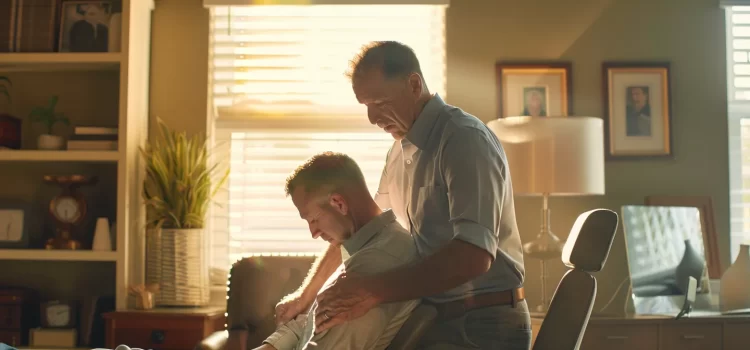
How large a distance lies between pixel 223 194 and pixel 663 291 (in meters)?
2.29

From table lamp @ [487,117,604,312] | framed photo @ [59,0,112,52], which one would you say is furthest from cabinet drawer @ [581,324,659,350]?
framed photo @ [59,0,112,52]

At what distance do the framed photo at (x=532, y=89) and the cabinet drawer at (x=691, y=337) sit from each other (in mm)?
1285

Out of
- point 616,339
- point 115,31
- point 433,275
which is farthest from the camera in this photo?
point 115,31

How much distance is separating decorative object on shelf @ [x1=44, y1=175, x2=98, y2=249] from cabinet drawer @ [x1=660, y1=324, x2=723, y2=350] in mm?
2840

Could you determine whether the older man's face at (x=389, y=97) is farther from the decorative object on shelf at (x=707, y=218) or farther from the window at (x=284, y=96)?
the decorative object on shelf at (x=707, y=218)

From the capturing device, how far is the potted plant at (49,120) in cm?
411

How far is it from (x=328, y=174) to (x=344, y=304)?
1.06ft

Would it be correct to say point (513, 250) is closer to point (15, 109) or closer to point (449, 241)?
point (449, 241)

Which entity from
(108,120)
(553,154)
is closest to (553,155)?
(553,154)

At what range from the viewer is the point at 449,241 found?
1864mm

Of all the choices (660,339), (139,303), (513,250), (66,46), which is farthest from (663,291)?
(66,46)

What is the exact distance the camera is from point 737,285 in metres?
3.86

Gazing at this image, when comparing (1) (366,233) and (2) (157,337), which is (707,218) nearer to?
(2) (157,337)

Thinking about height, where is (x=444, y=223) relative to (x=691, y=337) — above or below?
above
